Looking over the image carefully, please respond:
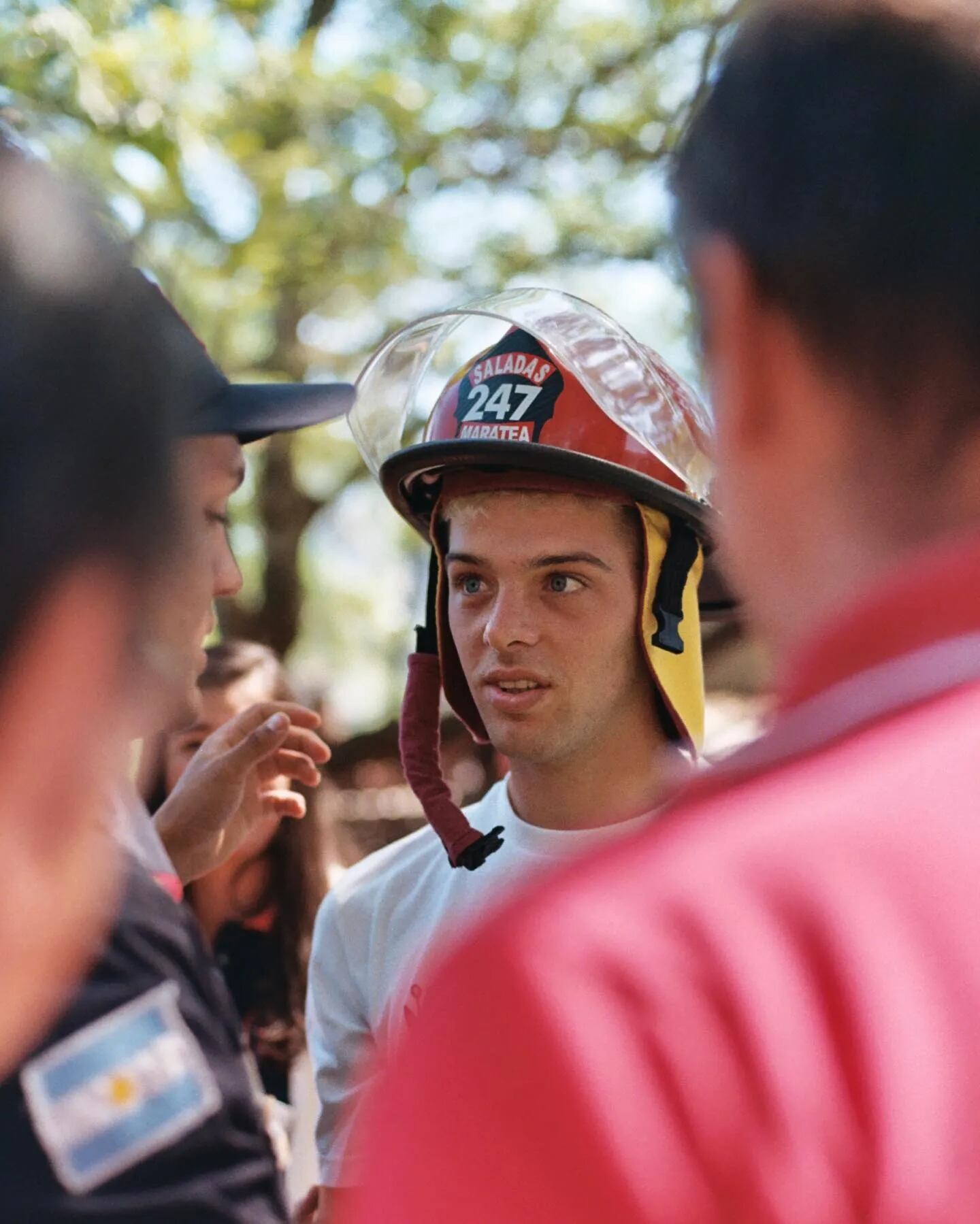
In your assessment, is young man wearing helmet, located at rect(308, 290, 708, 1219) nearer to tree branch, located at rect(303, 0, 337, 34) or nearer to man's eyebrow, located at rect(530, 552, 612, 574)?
man's eyebrow, located at rect(530, 552, 612, 574)

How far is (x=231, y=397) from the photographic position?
1.83 m

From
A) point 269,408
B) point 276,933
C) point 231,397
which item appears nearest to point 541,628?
point 269,408

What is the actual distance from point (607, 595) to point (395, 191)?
840 cm

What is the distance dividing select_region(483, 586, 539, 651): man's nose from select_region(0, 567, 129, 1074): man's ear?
6.38 feet

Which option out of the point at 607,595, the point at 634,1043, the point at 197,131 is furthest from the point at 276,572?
the point at 634,1043

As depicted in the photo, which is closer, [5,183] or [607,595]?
[5,183]

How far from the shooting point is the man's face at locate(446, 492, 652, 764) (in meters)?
3.03

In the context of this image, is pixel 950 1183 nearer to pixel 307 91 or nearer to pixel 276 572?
pixel 307 91

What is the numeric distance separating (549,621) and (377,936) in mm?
764

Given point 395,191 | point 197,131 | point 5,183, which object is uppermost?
point 395,191

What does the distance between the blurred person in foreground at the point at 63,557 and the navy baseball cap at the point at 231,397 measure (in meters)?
0.09

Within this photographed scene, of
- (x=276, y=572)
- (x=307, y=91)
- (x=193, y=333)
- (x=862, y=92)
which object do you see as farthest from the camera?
(x=276, y=572)

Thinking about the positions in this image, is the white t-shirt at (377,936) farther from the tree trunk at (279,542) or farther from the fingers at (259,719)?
the tree trunk at (279,542)

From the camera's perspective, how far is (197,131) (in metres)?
6.64
